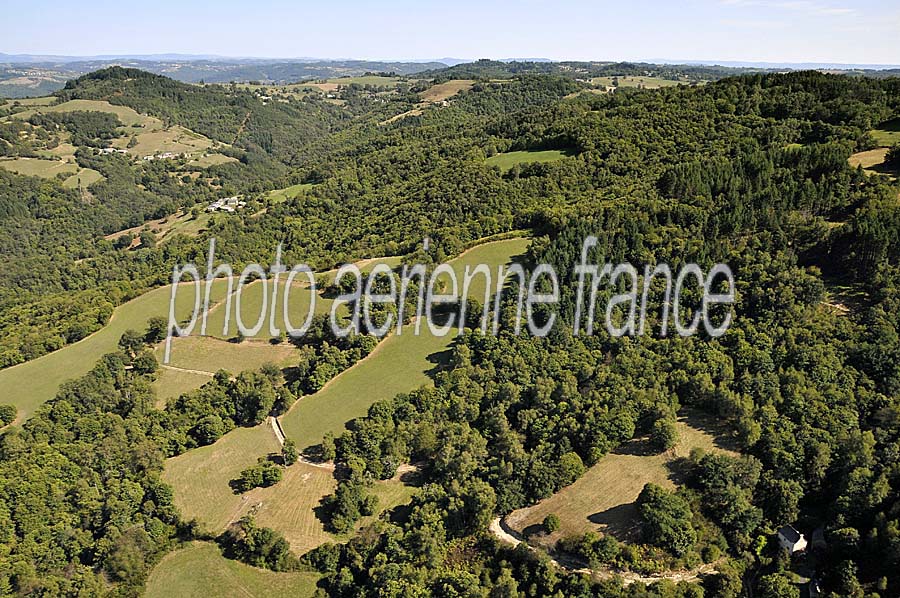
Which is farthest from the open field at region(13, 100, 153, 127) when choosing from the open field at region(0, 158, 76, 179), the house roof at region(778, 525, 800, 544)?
the house roof at region(778, 525, 800, 544)

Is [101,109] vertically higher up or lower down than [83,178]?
higher up

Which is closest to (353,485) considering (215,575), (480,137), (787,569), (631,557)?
(215,575)

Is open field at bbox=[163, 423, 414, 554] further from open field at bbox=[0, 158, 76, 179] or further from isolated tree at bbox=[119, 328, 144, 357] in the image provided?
open field at bbox=[0, 158, 76, 179]

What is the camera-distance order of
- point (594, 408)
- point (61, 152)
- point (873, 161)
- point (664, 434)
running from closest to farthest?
point (664, 434) → point (594, 408) → point (873, 161) → point (61, 152)

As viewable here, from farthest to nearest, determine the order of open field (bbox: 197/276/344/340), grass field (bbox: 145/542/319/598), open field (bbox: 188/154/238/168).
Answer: open field (bbox: 188/154/238/168), open field (bbox: 197/276/344/340), grass field (bbox: 145/542/319/598)

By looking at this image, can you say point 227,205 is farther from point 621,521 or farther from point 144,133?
point 621,521

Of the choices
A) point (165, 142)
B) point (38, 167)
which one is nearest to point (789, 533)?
point (38, 167)

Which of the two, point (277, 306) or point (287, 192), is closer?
point (277, 306)
